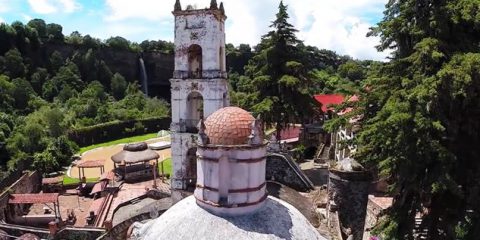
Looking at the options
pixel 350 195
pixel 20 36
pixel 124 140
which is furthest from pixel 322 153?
pixel 20 36

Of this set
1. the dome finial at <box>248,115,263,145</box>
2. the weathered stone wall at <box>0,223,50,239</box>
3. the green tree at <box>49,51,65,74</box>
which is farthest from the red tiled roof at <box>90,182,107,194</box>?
the green tree at <box>49,51,65,74</box>

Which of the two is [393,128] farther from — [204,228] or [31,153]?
[31,153]

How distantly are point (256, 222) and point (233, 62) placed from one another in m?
69.9

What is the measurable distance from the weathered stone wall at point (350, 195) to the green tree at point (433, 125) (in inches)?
23.5

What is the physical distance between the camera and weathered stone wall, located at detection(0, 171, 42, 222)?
18172mm

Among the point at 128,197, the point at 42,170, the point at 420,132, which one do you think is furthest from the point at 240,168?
the point at 42,170

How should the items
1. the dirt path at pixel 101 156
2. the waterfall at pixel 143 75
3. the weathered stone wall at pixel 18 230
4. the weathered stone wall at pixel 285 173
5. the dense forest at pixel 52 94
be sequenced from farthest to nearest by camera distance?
the waterfall at pixel 143 75
the dense forest at pixel 52 94
the dirt path at pixel 101 156
the weathered stone wall at pixel 18 230
the weathered stone wall at pixel 285 173

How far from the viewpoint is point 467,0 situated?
888 cm

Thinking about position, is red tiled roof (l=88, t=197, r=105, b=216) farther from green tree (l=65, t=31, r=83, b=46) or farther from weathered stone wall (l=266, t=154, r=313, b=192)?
green tree (l=65, t=31, r=83, b=46)

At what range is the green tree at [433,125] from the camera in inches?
333

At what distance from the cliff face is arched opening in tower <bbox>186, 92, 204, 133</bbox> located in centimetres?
5219

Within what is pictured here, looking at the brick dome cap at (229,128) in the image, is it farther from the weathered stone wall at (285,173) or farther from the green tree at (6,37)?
the green tree at (6,37)

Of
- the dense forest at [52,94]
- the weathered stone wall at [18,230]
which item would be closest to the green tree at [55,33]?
the dense forest at [52,94]

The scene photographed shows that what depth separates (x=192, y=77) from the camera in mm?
15680
